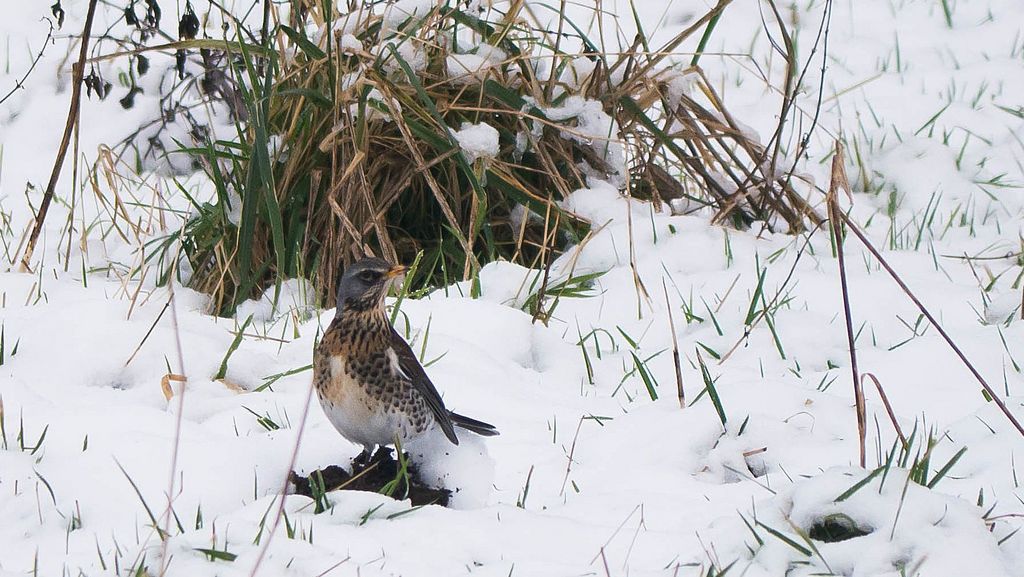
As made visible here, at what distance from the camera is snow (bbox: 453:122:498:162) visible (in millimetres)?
4668

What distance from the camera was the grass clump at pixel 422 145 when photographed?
15.0 feet

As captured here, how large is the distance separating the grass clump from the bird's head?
1.30 meters

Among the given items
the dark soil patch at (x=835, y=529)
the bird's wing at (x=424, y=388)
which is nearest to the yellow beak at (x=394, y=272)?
the bird's wing at (x=424, y=388)

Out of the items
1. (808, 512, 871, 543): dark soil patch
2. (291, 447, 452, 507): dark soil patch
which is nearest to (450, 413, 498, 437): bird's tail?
(291, 447, 452, 507): dark soil patch

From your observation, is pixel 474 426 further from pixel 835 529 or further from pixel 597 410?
pixel 835 529

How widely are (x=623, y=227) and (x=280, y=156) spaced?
1.41 m

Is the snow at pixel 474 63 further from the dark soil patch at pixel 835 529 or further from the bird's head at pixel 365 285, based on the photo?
the dark soil patch at pixel 835 529

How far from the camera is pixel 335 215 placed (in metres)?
4.75

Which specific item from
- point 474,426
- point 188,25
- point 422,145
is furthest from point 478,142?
A: point 474,426

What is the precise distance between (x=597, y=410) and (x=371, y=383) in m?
0.95

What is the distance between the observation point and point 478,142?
15.3 feet

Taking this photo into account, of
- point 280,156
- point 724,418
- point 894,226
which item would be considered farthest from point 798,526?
point 894,226

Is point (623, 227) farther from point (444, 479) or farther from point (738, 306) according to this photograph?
point (444, 479)

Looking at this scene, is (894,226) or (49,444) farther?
(894,226)
